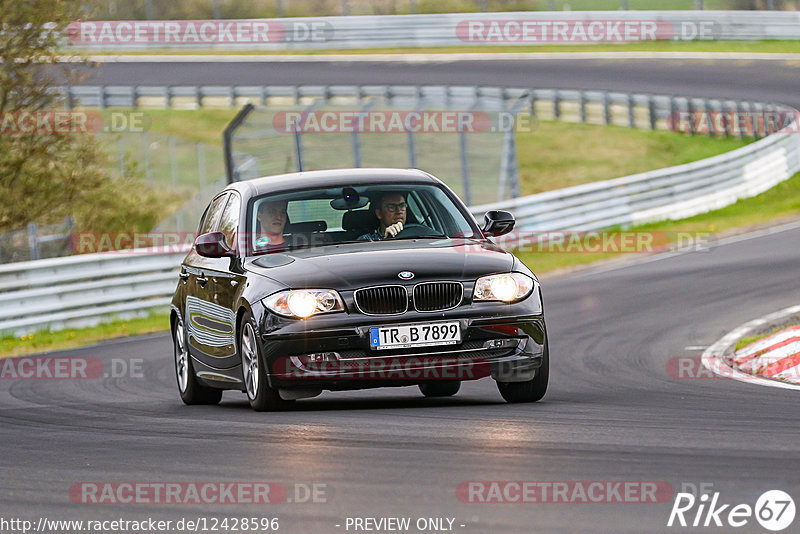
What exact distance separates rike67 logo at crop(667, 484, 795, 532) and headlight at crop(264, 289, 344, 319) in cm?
347

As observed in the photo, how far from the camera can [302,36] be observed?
53875 millimetres

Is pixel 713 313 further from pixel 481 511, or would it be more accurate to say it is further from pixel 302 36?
pixel 302 36

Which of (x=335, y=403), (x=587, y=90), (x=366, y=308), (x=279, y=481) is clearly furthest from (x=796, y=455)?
(x=587, y=90)

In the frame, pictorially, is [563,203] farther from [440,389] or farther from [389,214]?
[389,214]

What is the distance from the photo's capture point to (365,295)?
8883mm

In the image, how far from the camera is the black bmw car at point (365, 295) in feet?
29.0

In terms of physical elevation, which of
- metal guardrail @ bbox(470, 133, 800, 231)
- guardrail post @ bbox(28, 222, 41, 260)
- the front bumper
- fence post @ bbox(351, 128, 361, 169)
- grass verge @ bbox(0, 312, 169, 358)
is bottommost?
metal guardrail @ bbox(470, 133, 800, 231)

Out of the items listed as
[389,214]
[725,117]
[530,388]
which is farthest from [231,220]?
[725,117]

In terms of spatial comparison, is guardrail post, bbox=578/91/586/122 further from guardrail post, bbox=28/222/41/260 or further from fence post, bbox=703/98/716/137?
guardrail post, bbox=28/222/41/260

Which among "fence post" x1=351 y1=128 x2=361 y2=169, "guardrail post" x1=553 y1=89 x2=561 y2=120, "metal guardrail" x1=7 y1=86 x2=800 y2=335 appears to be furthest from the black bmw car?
"guardrail post" x1=553 y1=89 x2=561 y2=120

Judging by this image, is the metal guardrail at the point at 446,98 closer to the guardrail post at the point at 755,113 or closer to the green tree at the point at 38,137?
the guardrail post at the point at 755,113

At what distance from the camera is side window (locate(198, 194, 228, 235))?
11.1 m

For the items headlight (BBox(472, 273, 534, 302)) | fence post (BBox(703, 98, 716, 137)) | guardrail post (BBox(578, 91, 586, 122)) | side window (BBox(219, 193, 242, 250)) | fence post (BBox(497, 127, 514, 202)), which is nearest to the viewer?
headlight (BBox(472, 273, 534, 302))

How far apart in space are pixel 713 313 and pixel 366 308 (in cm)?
794
